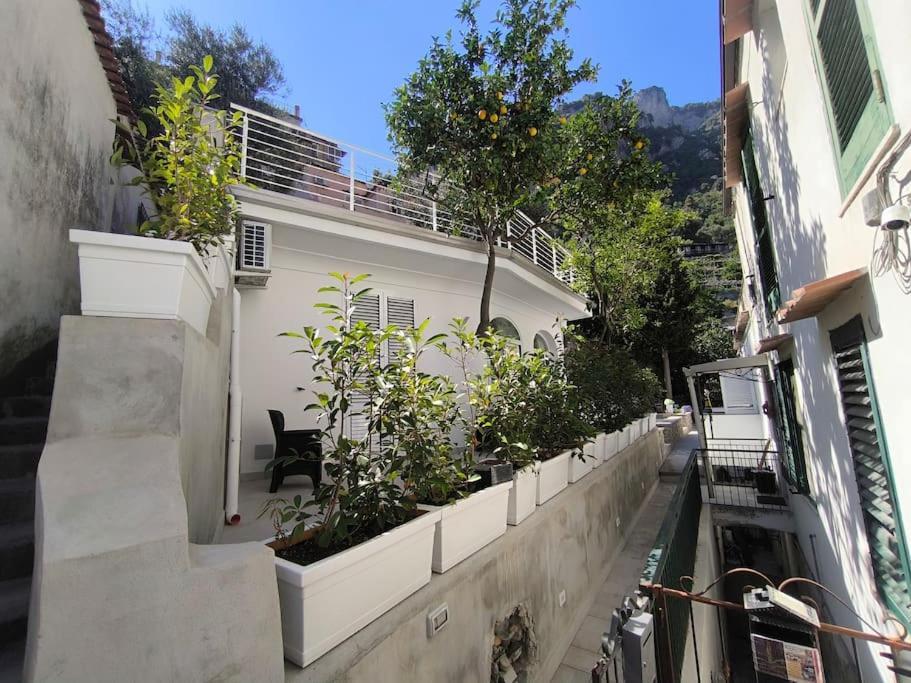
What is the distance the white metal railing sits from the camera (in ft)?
21.0

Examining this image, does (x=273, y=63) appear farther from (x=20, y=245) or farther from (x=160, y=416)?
(x=160, y=416)

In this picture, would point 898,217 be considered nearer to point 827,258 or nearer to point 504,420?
point 827,258

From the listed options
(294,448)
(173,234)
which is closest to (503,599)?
(294,448)

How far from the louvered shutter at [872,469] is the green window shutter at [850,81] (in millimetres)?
1235

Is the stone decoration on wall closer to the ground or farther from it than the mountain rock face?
closer to the ground

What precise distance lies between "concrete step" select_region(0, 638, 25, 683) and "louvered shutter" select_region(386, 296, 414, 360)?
5695 millimetres

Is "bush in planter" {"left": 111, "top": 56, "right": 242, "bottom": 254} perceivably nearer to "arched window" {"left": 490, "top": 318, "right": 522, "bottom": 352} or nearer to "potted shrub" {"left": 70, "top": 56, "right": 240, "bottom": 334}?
"potted shrub" {"left": 70, "top": 56, "right": 240, "bottom": 334}

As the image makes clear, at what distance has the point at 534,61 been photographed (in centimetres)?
660

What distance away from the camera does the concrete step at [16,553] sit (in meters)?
2.07

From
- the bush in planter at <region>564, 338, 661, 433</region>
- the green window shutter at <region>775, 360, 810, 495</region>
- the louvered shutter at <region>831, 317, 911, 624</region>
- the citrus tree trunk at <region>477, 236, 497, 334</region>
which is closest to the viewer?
the louvered shutter at <region>831, 317, 911, 624</region>

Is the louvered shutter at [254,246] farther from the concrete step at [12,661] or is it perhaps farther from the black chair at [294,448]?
the concrete step at [12,661]

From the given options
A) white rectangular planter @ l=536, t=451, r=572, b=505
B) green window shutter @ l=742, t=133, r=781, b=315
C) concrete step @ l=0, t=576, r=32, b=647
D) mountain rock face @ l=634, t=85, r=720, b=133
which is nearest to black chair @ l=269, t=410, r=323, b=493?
white rectangular planter @ l=536, t=451, r=572, b=505

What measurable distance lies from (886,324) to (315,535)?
3.83 meters

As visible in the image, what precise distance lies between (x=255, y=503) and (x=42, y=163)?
3477 millimetres
